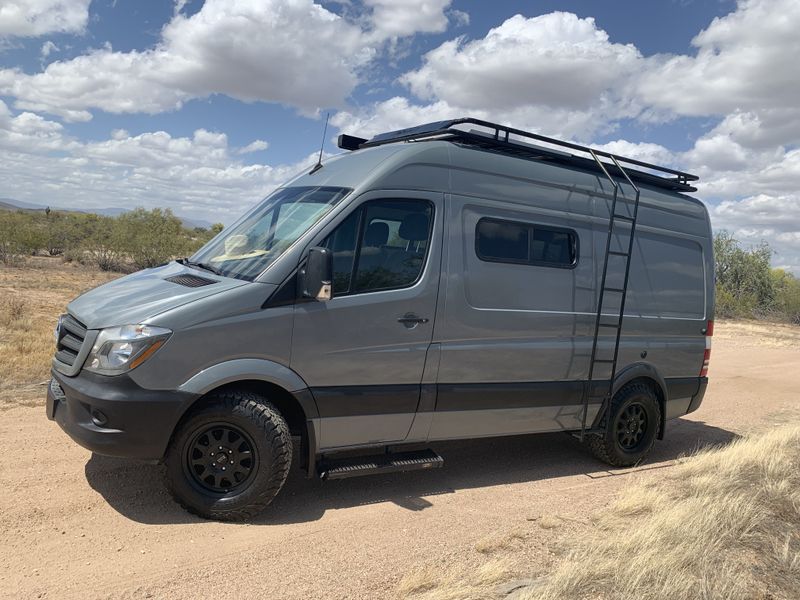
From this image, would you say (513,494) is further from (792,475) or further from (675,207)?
Answer: (675,207)

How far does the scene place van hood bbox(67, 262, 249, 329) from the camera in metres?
4.12

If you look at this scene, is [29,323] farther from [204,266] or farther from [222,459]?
[222,459]

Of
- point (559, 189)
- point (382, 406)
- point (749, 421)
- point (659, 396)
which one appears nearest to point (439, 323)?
point (382, 406)

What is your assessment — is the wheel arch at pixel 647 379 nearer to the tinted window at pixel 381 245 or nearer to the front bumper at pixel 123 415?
the tinted window at pixel 381 245

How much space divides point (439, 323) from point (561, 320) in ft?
4.45

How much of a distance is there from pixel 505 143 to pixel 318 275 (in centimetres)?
225

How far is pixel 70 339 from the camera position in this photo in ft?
14.5

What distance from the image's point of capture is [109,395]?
3.99 meters

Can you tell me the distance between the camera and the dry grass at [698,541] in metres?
3.50

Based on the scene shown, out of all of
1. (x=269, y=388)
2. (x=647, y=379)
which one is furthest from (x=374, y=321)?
(x=647, y=379)

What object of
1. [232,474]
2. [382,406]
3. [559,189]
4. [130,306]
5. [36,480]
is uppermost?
[559,189]

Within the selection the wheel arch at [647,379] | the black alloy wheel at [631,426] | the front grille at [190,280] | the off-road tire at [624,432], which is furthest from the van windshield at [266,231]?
the black alloy wheel at [631,426]

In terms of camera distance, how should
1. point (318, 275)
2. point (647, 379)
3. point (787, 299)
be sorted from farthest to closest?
point (787, 299) < point (647, 379) < point (318, 275)

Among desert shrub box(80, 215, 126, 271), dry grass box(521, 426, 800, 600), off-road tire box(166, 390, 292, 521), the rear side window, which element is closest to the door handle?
the rear side window
